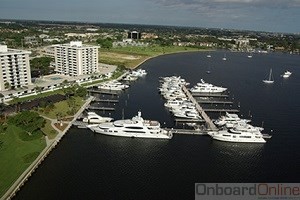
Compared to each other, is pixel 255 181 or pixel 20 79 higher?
pixel 20 79

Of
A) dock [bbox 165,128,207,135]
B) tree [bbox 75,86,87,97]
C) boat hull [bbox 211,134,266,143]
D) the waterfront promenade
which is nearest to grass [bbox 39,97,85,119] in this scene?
tree [bbox 75,86,87,97]

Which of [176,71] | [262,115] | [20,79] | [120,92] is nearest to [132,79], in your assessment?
[120,92]

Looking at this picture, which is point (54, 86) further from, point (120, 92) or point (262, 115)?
point (262, 115)

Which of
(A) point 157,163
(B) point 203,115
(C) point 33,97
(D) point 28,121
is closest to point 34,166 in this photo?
(D) point 28,121

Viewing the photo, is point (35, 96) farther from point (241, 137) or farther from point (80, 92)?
point (241, 137)

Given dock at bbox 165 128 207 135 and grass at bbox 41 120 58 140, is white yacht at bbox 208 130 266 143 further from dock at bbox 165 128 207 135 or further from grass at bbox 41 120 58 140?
grass at bbox 41 120 58 140

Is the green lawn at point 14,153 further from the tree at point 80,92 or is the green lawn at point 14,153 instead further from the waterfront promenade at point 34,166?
the tree at point 80,92
